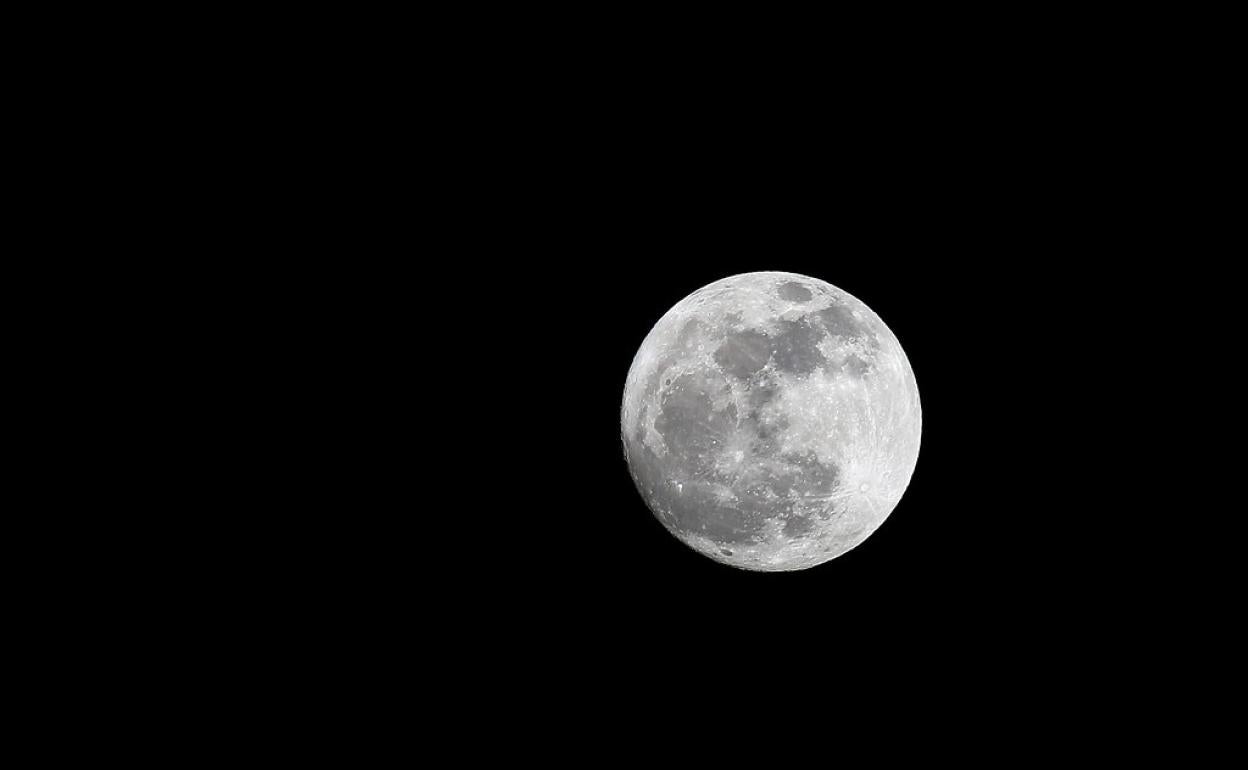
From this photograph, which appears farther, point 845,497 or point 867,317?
point 867,317

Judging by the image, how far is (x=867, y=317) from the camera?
16.1 feet

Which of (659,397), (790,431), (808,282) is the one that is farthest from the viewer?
(808,282)

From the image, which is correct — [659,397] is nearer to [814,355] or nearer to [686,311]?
[686,311]

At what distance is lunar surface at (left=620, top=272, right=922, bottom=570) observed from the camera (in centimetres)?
441

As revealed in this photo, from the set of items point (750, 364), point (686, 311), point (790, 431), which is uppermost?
point (686, 311)

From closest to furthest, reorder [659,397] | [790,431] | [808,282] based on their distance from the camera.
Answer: [790,431]
[659,397]
[808,282]

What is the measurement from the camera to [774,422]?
14.3ft

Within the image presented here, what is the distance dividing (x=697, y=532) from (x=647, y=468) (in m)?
0.49

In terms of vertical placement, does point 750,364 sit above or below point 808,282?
below

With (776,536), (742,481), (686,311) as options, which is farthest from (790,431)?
(686,311)

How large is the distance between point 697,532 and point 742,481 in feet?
1.77

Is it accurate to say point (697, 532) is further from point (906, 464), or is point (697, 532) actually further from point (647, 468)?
point (906, 464)

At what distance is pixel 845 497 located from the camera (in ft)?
15.0

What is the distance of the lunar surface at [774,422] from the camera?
441cm
